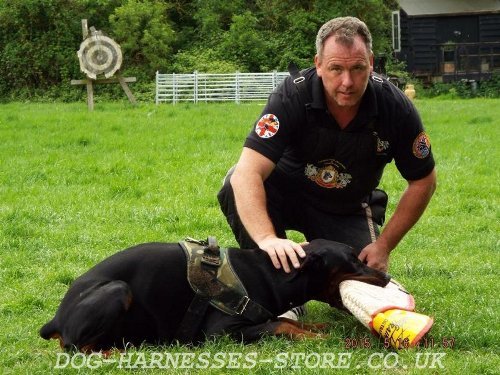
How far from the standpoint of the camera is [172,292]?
4.42 m

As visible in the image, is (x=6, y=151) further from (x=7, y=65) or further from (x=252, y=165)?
(x=7, y=65)

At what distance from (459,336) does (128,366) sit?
63.6 inches

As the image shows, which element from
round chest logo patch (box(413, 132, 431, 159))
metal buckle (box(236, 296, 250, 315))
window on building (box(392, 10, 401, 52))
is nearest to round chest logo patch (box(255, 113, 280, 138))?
round chest logo patch (box(413, 132, 431, 159))

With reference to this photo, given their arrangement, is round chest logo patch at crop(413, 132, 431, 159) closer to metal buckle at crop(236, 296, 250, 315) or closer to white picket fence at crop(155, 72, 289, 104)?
metal buckle at crop(236, 296, 250, 315)

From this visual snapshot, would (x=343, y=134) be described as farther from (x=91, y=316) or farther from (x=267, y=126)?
(x=91, y=316)

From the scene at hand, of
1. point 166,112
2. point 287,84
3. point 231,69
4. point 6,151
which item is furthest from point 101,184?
point 231,69

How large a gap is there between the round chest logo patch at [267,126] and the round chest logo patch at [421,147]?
784 millimetres

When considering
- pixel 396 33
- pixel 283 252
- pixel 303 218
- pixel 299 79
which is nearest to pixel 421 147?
pixel 299 79

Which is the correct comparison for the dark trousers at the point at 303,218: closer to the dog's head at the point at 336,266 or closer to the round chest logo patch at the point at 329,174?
the round chest logo patch at the point at 329,174

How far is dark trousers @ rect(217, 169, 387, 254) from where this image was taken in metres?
5.47

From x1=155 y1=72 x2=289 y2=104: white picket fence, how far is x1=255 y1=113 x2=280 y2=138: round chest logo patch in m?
20.5

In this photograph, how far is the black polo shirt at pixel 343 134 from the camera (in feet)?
15.9

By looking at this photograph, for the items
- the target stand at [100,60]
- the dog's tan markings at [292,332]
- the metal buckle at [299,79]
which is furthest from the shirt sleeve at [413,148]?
the target stand at [100,60]

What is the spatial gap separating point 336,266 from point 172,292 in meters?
0.82
